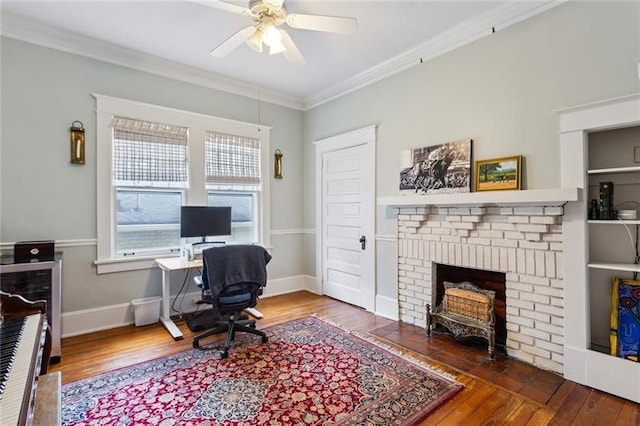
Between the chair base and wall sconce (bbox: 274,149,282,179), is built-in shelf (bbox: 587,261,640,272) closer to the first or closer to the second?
the chair base

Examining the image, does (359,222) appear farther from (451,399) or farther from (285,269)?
(451,399)

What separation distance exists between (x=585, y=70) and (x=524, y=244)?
4.44 ft

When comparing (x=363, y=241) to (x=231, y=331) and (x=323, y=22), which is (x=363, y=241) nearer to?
(x=231, y=331)

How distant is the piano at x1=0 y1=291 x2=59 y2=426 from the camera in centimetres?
86

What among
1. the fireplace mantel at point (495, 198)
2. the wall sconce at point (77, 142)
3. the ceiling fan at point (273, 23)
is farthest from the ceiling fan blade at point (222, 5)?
the fireplace mantel at point (495, 198)

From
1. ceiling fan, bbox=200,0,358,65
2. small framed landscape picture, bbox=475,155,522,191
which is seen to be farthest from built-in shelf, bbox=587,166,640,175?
ceiling fan, bbox=200,0,358,65

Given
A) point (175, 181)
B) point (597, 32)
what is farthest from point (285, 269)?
point (597, 32)

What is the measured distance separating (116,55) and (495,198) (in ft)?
13.1

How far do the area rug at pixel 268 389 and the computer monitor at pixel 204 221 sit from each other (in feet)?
4.33

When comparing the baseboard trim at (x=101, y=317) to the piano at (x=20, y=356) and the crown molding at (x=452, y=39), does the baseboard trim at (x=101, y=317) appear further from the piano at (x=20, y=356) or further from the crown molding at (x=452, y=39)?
the crown molding at (x=452, y=39)

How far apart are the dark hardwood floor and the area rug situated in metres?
0.15

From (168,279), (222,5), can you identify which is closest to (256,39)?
(222,5)

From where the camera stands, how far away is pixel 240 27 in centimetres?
293

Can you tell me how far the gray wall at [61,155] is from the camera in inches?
113
